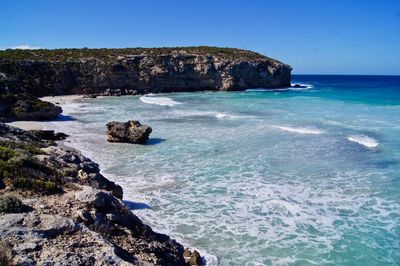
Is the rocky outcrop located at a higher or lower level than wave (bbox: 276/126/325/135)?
higher

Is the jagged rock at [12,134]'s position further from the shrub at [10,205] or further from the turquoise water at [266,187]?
the shrub at [10,205]

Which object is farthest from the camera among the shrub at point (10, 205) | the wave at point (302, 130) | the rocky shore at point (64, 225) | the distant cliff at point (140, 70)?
the distant cliff at point (140, 70)

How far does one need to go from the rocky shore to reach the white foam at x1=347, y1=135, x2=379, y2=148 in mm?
17527

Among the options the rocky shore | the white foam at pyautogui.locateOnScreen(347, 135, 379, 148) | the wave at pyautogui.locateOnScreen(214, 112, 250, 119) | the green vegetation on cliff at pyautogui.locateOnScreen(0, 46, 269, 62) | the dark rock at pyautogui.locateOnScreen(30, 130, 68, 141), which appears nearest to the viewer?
the rocky shore

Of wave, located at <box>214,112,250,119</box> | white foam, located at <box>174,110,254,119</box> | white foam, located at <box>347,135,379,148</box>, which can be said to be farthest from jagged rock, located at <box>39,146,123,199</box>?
white foam, located at <box>174,110,254,119</box>

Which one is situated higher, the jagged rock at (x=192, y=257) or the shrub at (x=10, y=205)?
the shrub at (x=10, y=205)

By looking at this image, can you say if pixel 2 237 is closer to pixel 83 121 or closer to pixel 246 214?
pixel 246 214

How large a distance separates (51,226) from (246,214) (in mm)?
7236

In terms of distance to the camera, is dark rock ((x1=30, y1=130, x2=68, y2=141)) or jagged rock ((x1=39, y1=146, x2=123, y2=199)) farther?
dark rock ((x1=30, y1=130, x2=68, y2=141))

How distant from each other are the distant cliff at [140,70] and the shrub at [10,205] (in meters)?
50.6

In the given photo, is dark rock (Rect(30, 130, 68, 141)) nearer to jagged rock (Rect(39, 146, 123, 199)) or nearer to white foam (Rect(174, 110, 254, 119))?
jagged rock (Rect(39, 146, 123, 199))

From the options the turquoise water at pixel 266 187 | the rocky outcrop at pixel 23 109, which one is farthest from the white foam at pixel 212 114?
the rocky outcrop at pixel 23 109

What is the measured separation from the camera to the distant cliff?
58.3 metres

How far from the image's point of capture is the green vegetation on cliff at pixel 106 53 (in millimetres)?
63287
